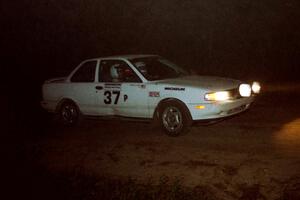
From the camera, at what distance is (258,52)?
74.0 ft

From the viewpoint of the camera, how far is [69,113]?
10.7m

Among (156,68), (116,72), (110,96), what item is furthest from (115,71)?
(156,68)

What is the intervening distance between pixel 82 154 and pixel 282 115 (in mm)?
4266

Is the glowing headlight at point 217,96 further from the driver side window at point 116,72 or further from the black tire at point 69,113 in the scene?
the black tire at point 69,113

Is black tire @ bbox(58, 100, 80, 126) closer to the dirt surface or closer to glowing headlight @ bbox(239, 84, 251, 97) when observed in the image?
the dirt surface

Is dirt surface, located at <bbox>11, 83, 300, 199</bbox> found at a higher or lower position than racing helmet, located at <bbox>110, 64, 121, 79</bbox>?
lower

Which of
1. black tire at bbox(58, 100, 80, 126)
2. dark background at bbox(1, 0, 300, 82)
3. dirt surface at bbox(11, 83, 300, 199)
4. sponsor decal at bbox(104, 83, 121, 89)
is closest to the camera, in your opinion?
dirt surface at bbox(11, 83, 300, 199)

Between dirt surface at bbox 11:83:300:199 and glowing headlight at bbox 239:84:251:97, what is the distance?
2.07 feet

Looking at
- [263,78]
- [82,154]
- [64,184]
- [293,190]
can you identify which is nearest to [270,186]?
[293,190]

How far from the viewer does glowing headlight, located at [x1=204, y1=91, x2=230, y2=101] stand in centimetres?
834

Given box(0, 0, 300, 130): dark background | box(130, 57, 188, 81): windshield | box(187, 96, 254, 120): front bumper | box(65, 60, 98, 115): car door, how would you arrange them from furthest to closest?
box(0, 0, 300, 130): dark background → box(65, 60, 98, 115): car door → box(130, 57, 188, 81): windshield → box(187, 96, 254, 120): front bumper

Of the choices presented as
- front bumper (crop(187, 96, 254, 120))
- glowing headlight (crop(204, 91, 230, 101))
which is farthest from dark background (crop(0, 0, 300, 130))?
glowing headlight (crop(204, 91, 230, 101))

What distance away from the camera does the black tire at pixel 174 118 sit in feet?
28.1

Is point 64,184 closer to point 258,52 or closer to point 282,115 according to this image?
point 282,115
